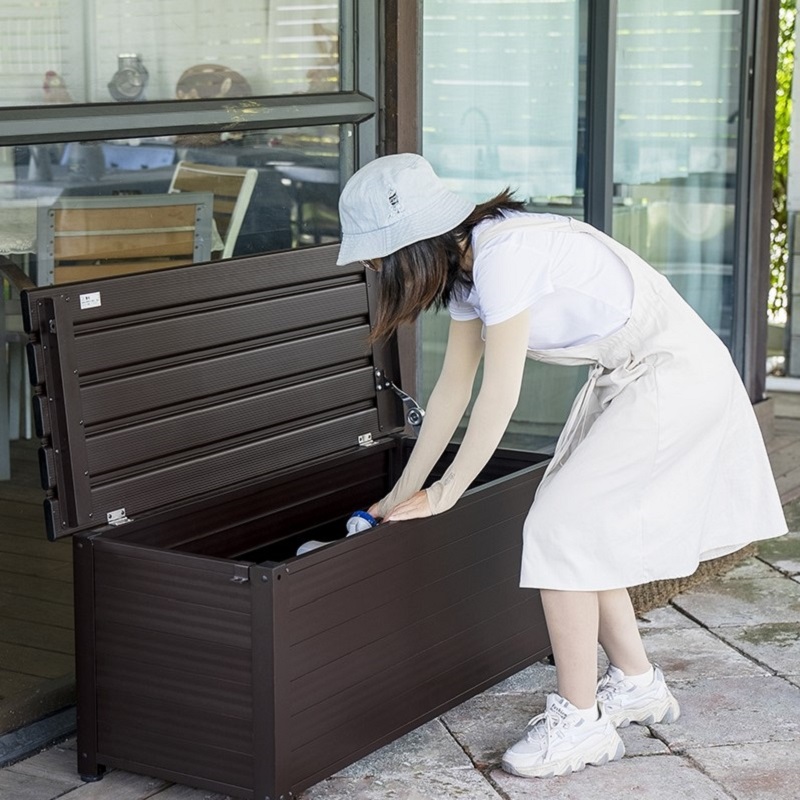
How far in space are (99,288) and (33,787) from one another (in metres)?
0.88

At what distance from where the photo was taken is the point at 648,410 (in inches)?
92.3

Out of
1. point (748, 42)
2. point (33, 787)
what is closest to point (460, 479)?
point (33, 787)

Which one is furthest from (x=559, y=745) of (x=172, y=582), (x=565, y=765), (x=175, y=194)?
(x=175, y=194)

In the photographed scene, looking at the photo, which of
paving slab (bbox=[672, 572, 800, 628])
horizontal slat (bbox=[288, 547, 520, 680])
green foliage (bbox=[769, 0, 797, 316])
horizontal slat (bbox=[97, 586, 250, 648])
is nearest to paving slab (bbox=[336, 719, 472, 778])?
horizontal slat (bbox=[288, 547, 520, 680])

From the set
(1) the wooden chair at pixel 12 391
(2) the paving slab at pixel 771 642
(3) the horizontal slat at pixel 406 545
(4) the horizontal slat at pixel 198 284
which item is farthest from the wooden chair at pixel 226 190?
(2) the paving slab at pixel 771 642

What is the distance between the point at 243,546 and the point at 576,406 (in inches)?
27.5

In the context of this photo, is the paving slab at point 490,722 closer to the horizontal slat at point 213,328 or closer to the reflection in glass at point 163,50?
the horizontal slat at point 213,328

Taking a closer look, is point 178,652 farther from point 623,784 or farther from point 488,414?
point 623,784

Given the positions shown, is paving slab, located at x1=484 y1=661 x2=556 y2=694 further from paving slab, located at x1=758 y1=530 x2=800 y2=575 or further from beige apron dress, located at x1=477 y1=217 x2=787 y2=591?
paving slab, located at x1=758 y1=530 x2=800 y2=575

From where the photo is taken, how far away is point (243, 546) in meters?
2.65

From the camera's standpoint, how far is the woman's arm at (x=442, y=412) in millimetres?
2490

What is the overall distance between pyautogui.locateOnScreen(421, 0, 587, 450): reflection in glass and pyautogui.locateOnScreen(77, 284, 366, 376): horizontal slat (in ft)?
2.70

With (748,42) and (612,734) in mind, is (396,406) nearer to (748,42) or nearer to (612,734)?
(612,734)

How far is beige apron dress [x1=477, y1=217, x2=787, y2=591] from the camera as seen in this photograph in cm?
234
